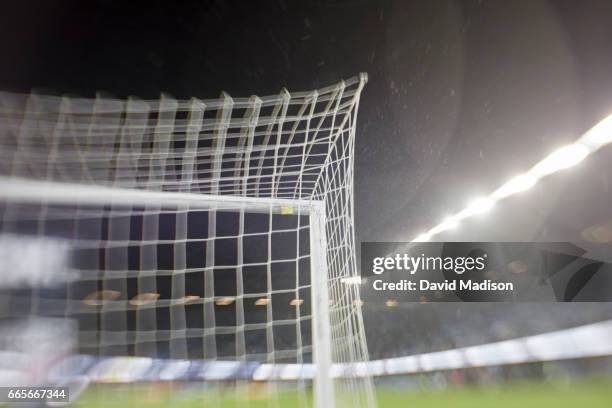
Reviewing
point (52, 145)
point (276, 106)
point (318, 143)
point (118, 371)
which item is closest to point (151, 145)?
point (52, 145)

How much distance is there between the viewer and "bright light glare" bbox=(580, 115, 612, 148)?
1564 mm

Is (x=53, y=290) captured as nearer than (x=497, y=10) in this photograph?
Yes

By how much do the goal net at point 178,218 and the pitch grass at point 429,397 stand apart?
0.27 ft

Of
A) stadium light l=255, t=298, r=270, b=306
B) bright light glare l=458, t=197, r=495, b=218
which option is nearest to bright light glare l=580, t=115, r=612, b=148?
bright light glare l=458, t=197, r=495, b=218

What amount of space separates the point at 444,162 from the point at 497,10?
53 centimetres

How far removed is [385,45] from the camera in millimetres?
1374

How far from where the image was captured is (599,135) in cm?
158

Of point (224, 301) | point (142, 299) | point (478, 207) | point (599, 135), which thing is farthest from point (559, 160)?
point (142, 299)

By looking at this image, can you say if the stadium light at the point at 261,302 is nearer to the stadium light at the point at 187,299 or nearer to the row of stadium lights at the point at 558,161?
the stadium light at the point at 187,299

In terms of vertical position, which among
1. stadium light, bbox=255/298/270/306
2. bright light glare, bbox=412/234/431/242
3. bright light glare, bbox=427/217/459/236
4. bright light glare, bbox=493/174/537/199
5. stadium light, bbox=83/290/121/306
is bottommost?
stadium light, bbox=255/298/270/306

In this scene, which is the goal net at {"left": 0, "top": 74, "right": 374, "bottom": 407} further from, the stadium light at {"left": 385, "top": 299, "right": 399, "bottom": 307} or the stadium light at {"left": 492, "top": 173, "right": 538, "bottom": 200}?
the stadium light at {"left": 492, "top": 173, "right": 538, "bottom": 200}

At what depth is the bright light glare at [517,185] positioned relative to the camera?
5.26 ft

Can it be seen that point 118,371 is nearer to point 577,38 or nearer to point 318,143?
point 318,143

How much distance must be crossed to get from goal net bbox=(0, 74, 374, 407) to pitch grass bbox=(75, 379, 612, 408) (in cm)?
8
